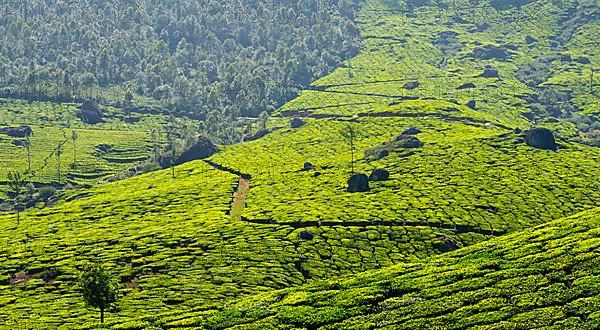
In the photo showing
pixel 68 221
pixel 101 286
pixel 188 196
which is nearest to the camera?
pixel 101 286

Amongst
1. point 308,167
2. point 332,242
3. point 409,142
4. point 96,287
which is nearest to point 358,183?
point 308,167

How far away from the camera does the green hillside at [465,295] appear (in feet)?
193

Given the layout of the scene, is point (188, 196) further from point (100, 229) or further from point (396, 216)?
point (396, 216)

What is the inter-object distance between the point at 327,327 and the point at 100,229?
83832 millimetres

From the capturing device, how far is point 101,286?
8350 centimetres

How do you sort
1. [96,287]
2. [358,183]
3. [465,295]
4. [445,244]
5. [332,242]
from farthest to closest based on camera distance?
1. [358,183]
2. [332,242]
3. [445,244]
4. [96,287]
5. [465,295]

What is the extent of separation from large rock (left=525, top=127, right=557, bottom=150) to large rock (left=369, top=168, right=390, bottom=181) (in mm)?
40875

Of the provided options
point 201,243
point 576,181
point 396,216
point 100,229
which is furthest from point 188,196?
point 576,181

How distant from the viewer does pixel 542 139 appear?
170m

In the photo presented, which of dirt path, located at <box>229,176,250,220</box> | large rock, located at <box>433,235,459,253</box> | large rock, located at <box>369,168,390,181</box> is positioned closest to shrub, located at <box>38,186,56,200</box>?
dirt path, located at <box>229,176,250,220</box>

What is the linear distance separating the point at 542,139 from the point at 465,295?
115388 mm

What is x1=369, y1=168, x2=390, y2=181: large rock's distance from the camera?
15538cm

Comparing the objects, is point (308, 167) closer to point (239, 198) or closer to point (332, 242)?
point (239, 198)

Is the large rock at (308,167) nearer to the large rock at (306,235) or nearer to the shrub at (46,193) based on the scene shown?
the large rock at (306,235)
